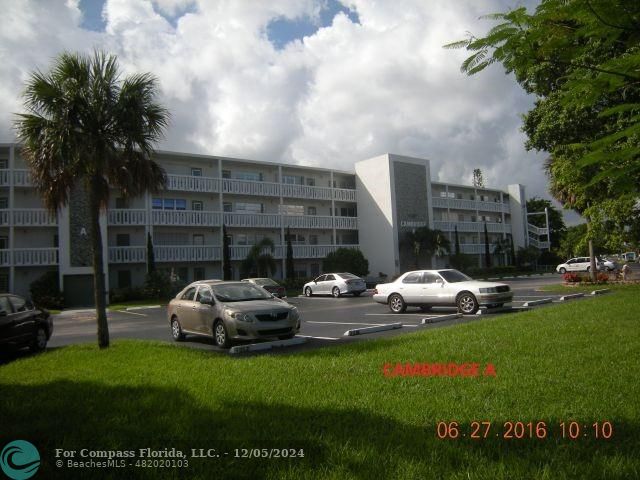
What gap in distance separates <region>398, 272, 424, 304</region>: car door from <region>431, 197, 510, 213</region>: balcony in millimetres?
32407

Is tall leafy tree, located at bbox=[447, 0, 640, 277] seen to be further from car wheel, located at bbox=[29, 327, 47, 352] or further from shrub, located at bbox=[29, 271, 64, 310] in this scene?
shrub, located at bbox=[29, 271, 64, 310]

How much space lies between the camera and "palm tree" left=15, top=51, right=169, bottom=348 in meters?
10.7

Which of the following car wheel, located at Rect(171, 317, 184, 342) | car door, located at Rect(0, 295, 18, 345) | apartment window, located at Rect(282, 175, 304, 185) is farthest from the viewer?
apartment window, located at Rect(282, 175, 304, 185)

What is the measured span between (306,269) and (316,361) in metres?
34.0

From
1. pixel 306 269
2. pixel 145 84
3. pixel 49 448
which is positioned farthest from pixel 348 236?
pixel 49 448

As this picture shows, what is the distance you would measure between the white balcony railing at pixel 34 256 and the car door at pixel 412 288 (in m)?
22.7

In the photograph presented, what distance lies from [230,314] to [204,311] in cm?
119

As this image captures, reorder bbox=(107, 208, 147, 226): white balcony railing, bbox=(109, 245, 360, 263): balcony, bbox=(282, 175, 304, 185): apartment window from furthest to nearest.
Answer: bbox=(282, 175, 304, 185): apartment window < bbox=(109, 245, 360, 263): balcony < bbox=(107, 208, 147, 226): white balcony railing

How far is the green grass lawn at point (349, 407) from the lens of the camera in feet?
12.6

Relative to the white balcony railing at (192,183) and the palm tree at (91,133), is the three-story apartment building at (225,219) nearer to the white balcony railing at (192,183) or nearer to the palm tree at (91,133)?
the white balcony railing at (192,183)

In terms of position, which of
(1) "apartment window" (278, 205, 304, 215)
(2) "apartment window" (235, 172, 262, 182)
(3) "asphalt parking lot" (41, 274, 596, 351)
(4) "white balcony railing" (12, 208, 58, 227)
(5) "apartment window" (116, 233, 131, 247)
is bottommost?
(3) "asphalt parking lot" (41, 274, 596, 351)

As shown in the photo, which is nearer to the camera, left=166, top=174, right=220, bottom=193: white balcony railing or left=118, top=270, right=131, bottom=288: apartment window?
left=118, top=270, right=131, bottom=288: apartment window

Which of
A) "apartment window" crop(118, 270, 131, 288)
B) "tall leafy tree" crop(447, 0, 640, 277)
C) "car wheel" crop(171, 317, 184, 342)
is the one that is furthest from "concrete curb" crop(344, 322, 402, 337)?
"apartment window" crop(118, 270, 131, 288)

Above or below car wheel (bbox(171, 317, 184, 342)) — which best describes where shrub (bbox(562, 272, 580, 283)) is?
above
